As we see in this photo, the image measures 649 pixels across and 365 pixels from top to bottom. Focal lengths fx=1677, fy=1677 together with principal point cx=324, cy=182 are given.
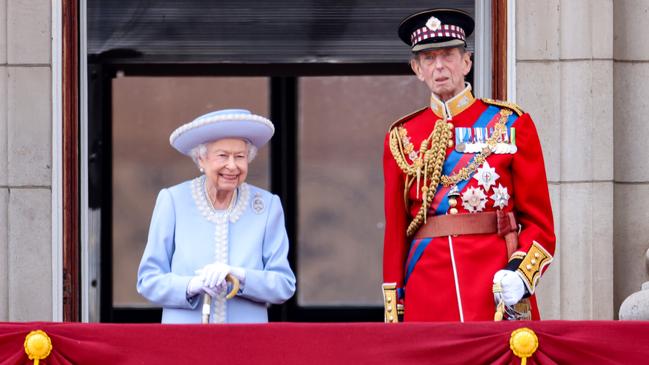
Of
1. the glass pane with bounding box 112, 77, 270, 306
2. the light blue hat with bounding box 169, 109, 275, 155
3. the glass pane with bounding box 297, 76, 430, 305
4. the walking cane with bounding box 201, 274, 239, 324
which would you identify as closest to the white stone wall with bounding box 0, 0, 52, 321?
the light blue hat with bounding box 169, 109, 275, 155

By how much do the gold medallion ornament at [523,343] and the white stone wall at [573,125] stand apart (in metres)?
2.51

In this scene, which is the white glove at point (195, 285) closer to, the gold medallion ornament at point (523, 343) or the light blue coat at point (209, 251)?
the light blue coat at point (209, 251)

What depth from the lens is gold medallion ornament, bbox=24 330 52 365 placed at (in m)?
6.01

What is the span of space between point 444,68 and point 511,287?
93 cm

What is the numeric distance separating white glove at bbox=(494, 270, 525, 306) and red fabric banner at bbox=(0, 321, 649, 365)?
0.41m

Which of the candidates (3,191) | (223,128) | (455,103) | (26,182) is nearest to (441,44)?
(455,103)

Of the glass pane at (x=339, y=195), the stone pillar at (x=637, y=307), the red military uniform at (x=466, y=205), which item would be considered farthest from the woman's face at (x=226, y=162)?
the glass pane at (x=339, y=195)

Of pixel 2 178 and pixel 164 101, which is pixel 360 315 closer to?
pixel 164 101

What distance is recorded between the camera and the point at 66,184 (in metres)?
8.61

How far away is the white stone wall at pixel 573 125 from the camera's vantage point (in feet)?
27.9

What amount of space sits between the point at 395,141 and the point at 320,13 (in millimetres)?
2661

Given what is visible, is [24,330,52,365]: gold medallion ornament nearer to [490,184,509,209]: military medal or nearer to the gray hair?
the gray hair

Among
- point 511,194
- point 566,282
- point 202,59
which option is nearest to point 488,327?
point 511,194

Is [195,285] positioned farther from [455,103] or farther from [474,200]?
[455,103]
